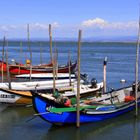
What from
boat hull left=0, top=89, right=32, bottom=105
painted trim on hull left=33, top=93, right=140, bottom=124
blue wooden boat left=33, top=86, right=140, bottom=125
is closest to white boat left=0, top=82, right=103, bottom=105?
boat hull left=0, top=89, right=32, bottom=105

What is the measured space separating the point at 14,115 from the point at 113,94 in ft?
22.3

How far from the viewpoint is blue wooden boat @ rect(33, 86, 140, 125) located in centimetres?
2059

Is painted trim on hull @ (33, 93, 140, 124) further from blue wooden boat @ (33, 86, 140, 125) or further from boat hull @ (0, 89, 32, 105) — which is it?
boat hull @ (0, 89, 32, 105)

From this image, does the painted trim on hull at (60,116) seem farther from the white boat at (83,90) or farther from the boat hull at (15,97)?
the boat hull at (15,97)

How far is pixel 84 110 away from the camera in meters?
21.4

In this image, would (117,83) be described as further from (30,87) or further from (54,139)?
(54,139)

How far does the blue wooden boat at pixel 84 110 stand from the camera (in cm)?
2059

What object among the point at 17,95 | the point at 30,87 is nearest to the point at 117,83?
the point at 30,87

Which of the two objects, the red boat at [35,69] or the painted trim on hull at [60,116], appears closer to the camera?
the painted trim on hull at [60,116]

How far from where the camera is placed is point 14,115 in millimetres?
25266

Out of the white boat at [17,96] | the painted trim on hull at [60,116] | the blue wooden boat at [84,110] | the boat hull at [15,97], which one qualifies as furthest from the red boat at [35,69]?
the painted trim on hull at [60,116]

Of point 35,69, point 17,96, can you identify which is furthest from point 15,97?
point 35,69

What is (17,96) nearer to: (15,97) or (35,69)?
(15,97)

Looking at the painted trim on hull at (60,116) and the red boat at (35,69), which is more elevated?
the red boat at (35,69)
